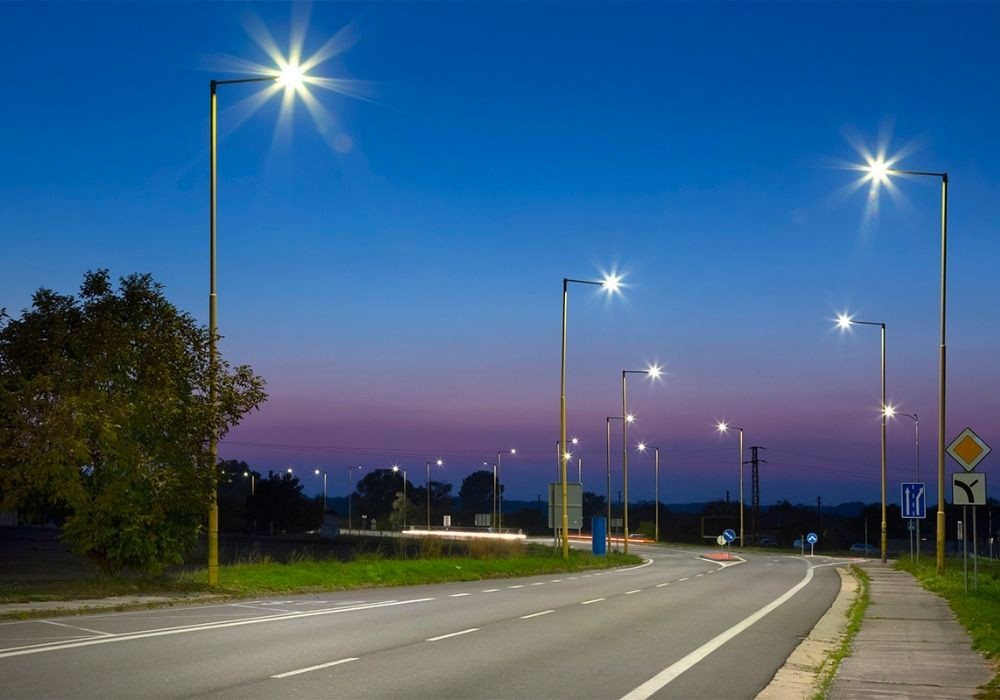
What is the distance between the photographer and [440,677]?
493 inches

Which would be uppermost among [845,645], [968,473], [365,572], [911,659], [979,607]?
[968,473]

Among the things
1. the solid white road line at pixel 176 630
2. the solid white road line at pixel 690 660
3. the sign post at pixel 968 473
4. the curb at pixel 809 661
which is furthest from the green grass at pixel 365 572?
the sign post at pixel 968 473

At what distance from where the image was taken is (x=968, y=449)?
24.0 m

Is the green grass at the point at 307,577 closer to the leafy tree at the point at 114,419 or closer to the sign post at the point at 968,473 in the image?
the leafy tree at the point at 114,419

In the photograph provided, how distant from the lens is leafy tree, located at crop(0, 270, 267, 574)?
2239 cm

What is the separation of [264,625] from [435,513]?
181171 mm

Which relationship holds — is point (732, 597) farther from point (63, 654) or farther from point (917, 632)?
point (63, 654)

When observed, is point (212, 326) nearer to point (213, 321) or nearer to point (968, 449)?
point (213, 321)

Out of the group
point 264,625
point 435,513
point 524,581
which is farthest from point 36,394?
point 435,513

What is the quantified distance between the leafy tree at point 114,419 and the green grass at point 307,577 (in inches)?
32.5

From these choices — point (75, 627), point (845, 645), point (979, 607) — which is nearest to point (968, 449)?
point (979, 607)

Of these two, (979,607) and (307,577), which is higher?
(979,607)

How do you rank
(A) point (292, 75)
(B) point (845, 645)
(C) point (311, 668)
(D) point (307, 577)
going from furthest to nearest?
1. (D) point (307, 577)
2. (A) point (292, 75)
3. (B) point (845, 645)
4. (C) point (311, 668)

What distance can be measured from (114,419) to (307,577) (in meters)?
6.92
